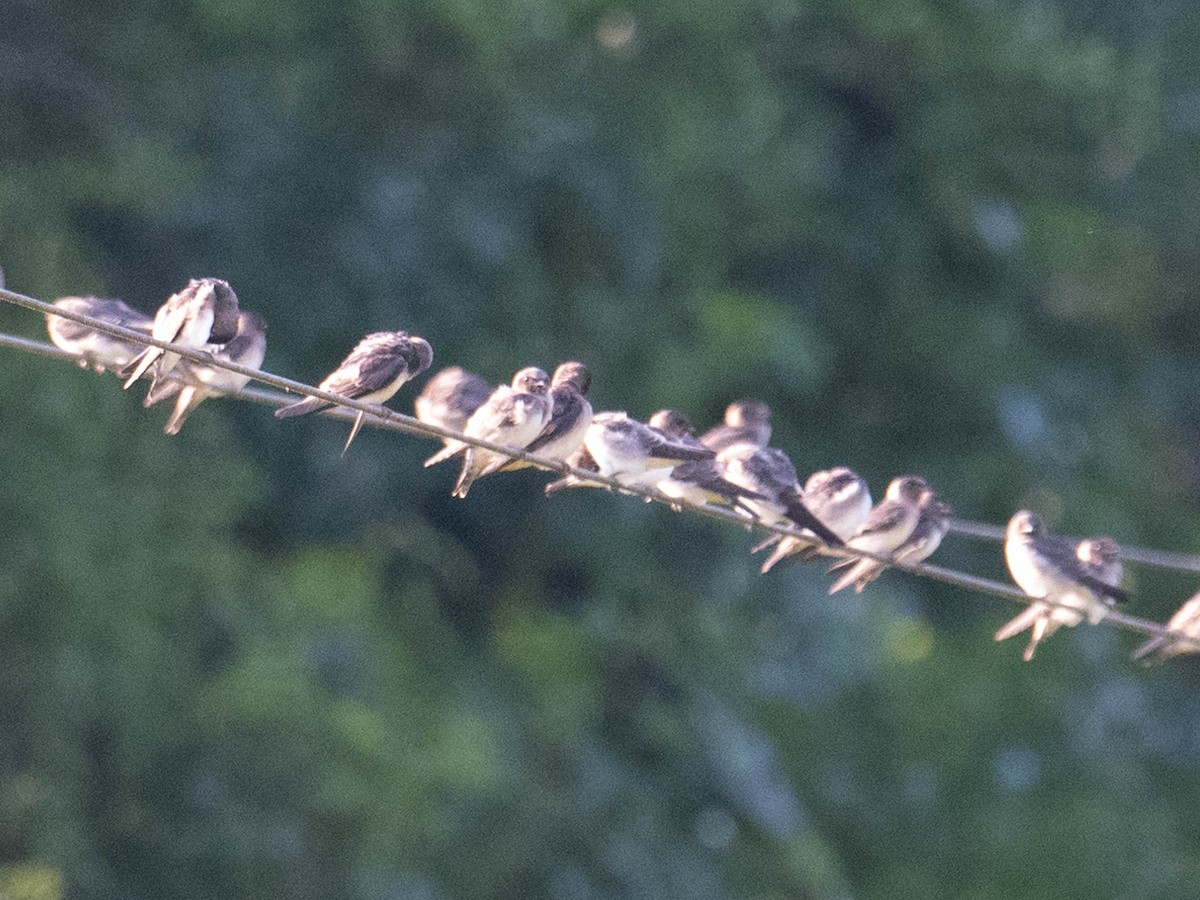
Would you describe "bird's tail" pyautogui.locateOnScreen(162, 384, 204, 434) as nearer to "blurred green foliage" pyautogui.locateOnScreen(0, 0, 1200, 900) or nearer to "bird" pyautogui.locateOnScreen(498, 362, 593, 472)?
"bird" pyautogui.locateOnScreen(498, 362, 593, 472)

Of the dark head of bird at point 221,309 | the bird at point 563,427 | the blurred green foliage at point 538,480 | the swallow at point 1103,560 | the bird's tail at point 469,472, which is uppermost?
the blurred green foliage at point 538,480

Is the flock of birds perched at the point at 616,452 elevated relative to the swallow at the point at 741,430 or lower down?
lower down

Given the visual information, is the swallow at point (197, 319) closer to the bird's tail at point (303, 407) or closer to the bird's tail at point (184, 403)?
the bird's tail at point (184, 403)

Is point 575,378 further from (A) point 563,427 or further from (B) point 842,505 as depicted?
(B) point 842,505

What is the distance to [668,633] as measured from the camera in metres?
19.0

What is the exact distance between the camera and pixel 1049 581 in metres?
10.4

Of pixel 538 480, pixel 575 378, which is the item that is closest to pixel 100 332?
pixel 575 378

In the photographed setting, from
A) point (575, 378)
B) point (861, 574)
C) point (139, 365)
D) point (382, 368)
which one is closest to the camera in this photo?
point (139, 365)

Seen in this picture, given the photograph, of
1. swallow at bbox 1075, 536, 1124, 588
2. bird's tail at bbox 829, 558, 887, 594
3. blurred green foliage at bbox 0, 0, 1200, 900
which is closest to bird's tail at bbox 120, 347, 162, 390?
bird's tail at bbox 829, 558, 887, 594

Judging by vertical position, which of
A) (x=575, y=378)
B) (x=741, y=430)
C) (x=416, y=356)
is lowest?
(x=416, y=356)

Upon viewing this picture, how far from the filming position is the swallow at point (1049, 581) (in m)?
10.0

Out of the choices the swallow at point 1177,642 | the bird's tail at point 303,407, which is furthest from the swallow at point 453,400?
the swallow at point 1177,642

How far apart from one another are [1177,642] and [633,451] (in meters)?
2.11

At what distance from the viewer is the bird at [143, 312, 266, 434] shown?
28.8 ft
